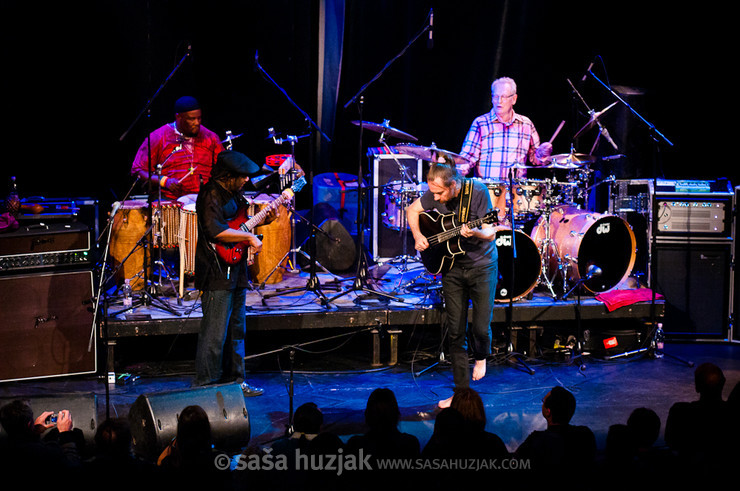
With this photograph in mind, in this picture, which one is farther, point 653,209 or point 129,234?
point 653,209

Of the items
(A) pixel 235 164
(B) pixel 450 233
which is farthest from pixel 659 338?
(A) pixel 235 164

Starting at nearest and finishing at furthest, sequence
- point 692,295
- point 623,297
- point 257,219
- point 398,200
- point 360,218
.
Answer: point 257,219 → point 623,297 → point 360,218 → point 692,295 → point 398,200

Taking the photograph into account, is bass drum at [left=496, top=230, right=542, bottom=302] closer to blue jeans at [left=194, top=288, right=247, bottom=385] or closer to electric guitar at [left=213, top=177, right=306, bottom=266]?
electric guitar at [left=213, top=177, right=306, bottom=266]

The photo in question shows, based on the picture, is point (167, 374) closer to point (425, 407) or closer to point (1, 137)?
point (425, 407)

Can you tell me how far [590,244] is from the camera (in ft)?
29.0

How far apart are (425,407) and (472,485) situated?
3543 millimetres

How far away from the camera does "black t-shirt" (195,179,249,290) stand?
22.6 ft

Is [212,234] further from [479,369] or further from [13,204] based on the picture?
[479,369]

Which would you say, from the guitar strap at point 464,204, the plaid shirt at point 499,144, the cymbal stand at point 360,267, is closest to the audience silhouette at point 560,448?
the guitar strap at point 464,204

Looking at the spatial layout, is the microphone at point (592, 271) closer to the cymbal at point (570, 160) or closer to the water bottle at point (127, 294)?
the cymbal at point (570, 160)

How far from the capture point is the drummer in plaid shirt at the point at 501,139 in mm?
9805

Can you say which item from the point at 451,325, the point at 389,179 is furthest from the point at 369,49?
the point at 451,325

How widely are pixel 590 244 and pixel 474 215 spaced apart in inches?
95.9

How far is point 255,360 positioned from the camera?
341 inches
